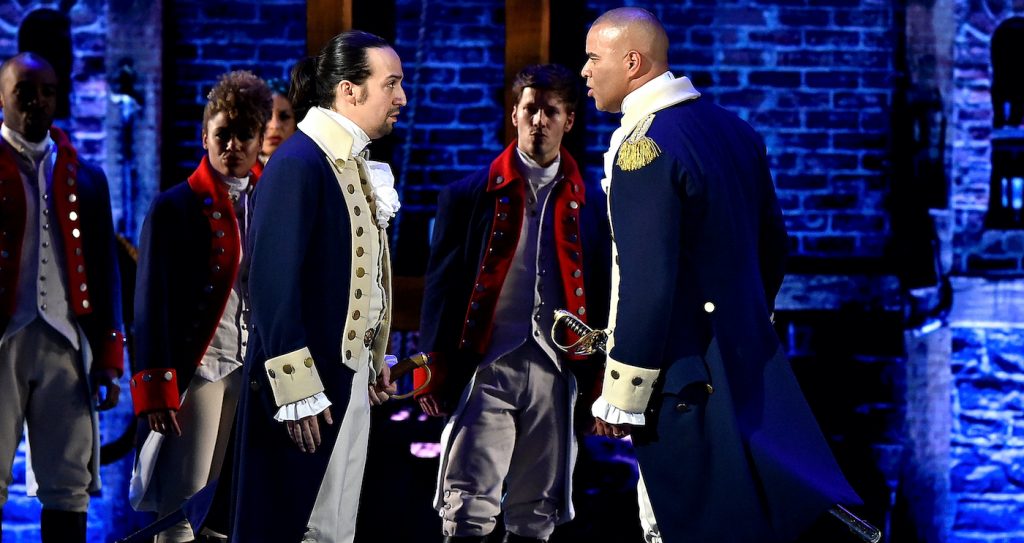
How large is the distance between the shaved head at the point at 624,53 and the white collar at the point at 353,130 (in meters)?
0.51

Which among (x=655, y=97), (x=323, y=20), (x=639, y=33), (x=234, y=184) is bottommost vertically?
(x=234, y=184)

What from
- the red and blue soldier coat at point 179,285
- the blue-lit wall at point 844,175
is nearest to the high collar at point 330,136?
the red and blue soldier coat at point 179,285


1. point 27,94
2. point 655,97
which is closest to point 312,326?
point 655,97

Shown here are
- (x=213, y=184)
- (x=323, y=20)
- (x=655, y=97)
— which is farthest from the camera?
(x=323, y=20)

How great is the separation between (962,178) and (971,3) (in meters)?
0.63

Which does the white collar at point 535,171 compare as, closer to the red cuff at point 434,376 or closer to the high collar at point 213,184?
the red cuff at point 434,376

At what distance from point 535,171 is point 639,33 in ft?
3.08

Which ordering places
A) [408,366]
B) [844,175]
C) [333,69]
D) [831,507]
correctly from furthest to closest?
Result: [844,175] → [408,366] → [333,69] → [831,507]

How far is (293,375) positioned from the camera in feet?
8.11

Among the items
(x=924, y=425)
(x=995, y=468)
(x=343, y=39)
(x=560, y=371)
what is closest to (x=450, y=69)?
(x=560, y=371)

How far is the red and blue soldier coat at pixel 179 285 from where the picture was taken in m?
3.27

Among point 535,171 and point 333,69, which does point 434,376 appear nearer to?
point 535,171

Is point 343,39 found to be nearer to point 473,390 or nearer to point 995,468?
point 473,390

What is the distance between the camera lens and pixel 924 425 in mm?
4418
